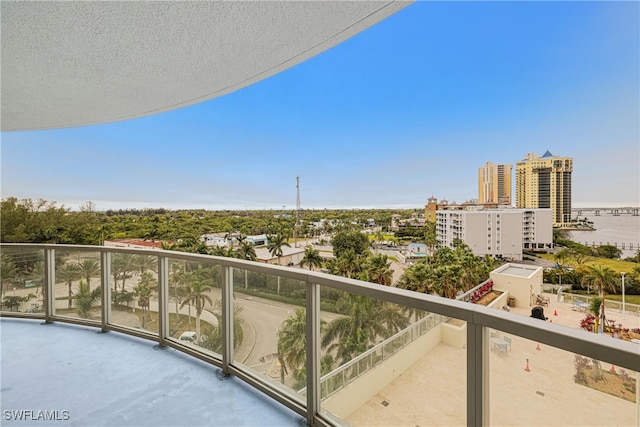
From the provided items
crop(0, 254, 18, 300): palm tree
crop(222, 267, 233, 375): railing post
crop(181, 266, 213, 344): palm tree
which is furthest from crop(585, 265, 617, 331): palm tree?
crop(0, 254, 18, 300): palm tree

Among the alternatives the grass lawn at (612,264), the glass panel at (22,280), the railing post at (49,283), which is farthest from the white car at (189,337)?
the grass lawn at (612,264)

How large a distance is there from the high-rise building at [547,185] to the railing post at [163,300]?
36.2 metres

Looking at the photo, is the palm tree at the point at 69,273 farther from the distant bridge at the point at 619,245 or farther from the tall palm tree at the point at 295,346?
the distant bridge at the point at 619,245

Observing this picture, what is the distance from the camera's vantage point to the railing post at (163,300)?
2.74 metres

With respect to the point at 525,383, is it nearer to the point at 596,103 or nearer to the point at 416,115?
the point at 416,115

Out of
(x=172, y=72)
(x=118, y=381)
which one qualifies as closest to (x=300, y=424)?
(x=118, y=381)

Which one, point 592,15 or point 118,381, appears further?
point 592,15

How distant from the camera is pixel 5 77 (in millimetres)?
2355

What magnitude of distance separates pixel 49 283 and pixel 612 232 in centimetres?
4619

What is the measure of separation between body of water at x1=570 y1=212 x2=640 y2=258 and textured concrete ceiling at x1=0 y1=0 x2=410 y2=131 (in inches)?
1575

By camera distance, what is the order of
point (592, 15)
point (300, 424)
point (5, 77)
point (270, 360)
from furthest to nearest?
point (592, 15) → point (5, 77) → point (270, 360) → point (300, 424)

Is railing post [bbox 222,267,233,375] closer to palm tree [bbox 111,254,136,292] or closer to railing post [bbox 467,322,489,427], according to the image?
palm tree [bbox 111,254,136,292]

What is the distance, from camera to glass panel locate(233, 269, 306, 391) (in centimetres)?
187

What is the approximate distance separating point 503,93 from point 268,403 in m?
59.6
